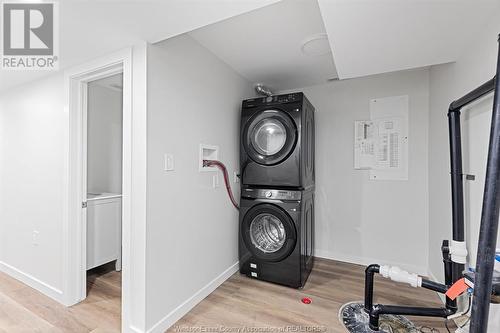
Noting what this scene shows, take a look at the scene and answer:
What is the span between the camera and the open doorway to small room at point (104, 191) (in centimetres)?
240

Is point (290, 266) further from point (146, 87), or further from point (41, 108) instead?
point (41, 108)

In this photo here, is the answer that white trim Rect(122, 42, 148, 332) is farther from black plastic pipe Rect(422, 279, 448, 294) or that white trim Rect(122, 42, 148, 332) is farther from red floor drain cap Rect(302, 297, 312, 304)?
black plastic pipe Rect(422, 279, 448, 294)

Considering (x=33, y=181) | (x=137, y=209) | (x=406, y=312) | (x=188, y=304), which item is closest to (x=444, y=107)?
(x=406, y=312)

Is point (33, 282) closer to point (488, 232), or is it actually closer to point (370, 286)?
point (370, 286)

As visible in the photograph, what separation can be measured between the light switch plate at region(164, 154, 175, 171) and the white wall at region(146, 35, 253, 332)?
32 mm

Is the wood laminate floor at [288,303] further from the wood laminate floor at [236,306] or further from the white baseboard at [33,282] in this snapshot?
the white baseboard at [33,282]

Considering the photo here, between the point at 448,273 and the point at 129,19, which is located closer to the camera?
the point at 129,19

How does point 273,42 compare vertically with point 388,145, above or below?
above

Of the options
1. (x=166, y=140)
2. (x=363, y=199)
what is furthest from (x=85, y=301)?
(x=363, y=199)

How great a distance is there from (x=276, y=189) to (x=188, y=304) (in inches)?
50.6

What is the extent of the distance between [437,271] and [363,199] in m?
0.95

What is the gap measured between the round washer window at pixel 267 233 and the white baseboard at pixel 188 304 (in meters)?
0.44

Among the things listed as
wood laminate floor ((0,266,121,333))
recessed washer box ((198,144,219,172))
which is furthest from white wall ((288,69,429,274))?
wood laminate floor ((0,266,121,333))

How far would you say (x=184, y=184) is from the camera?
1.92 meters
